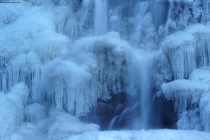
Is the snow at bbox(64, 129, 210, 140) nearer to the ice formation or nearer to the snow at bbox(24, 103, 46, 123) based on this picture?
the ice formation

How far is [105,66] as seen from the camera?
21.2ft

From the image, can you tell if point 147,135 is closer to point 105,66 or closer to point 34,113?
point 105,66

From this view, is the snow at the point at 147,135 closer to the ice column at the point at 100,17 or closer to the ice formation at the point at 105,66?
the ice formation at the point at 105,66

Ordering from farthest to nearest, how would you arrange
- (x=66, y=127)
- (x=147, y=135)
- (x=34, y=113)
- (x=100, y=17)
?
1. (x=100, y=17)
2. (x=34, y=113)
3. (x=66, y=127)
4. (x=147, y=135)

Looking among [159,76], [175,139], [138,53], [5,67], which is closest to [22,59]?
[5,67]

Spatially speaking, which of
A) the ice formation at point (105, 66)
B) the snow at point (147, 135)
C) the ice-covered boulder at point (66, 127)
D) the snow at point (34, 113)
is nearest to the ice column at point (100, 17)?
the ice formation at point (105, 66)

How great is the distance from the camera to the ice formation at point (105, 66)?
5.45 m

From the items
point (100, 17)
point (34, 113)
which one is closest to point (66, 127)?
point (34, 113)

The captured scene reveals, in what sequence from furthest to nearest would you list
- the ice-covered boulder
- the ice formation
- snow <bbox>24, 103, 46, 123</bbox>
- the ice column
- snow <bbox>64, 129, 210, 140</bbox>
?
the ice column, snow <bbox>24, 103, 46, 123</bbox>, the ice formation, the ice-covered boulder, snow <bbox>64, 129, 210, 140</bbox>

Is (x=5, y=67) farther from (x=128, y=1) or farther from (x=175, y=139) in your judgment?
(x=175, y=139)

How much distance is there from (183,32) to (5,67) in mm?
4519

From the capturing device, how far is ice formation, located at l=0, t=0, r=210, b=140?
545cm

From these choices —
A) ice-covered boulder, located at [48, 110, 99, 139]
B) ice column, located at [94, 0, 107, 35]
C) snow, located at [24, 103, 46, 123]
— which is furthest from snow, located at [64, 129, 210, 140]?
ice column, located at [94, 0, 107, 35]

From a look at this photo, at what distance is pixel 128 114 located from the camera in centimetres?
647
